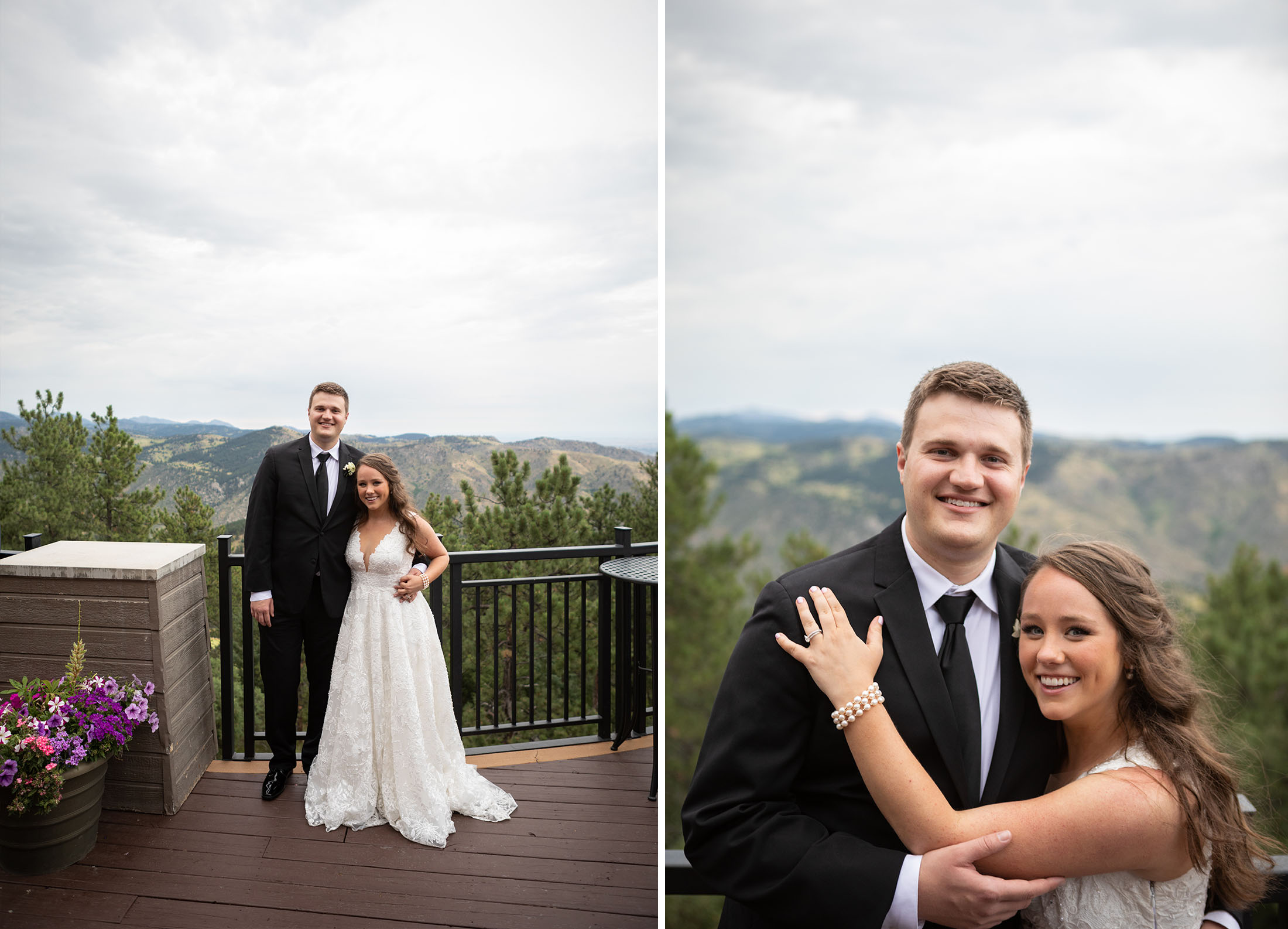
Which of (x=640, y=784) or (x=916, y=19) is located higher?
(x=916, y=19)

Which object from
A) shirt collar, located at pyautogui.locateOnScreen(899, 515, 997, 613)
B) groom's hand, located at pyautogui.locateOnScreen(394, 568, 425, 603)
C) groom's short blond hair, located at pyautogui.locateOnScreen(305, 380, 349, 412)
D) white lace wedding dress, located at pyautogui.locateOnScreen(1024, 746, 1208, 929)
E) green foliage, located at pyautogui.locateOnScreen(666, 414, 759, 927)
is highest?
groom's short blond hair, located at pyautogui.locateOnScreen(305, 380, 349, 412)

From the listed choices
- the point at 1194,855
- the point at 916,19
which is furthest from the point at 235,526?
the point at 916,19

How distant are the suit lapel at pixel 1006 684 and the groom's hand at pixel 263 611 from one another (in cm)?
209

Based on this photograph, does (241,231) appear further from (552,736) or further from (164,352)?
(552,736)

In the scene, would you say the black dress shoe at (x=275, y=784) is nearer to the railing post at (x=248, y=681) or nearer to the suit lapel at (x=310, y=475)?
the railing post at (x=248, y=681)

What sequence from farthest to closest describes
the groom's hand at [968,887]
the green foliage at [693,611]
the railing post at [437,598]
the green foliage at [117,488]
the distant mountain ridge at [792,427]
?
the green foliage at [693,611] → the distant mountain ridge at [792,427] → the green foliage at [117,488] → the railing post at [437,598] → the groom's hand at [968,887]

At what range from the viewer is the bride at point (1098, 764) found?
0.97 meters

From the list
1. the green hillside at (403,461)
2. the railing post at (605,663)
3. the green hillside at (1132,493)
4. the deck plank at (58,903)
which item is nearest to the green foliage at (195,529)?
the green hillside at (403,461)

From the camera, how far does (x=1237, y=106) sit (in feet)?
9.30

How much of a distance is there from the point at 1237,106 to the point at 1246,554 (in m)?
3.48

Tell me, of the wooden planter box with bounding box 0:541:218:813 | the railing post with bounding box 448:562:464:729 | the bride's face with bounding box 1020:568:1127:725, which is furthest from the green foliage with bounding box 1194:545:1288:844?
the wooden planter box with bounding box 0:541:218:813

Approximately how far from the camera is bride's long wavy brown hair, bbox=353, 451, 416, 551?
206 centimetres

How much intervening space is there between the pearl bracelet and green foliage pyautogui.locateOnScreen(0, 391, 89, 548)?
2.60 meters

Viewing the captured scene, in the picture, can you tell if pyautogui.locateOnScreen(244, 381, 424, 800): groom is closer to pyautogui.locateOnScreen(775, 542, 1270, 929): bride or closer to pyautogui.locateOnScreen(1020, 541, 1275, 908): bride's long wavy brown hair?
pyautogui.locateOnScreen(775, 542, 1270, 929): bride
